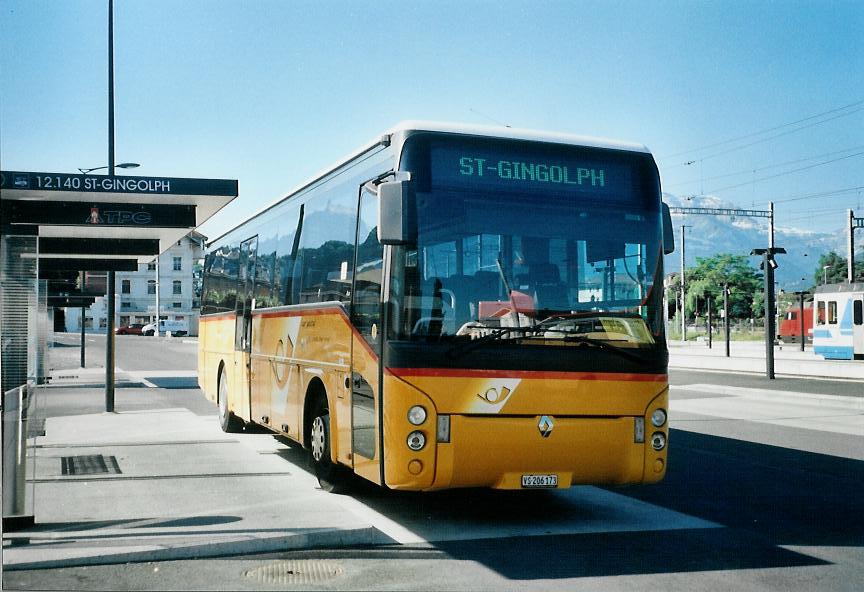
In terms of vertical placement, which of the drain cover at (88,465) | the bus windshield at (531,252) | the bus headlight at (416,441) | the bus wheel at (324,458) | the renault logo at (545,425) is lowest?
the drain cover at (88,465)

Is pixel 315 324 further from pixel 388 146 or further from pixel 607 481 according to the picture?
pixel 607 481

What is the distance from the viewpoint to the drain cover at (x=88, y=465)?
10.6m

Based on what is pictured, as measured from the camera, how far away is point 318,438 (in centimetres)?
951

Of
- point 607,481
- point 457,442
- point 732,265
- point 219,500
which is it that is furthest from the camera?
point 732,265

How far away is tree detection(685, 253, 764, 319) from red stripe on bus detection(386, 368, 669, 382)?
324 ft

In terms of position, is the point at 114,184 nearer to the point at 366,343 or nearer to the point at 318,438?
the point at 318,438

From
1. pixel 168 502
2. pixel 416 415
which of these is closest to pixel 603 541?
pixel 416 415

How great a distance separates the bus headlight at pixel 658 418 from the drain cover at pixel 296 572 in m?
2.95

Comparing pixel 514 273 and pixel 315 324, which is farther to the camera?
pixel 315 324

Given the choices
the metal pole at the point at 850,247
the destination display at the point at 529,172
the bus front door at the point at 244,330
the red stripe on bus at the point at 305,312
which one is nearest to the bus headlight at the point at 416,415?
the red stripe on bus at the point at 305,312

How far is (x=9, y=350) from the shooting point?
25.1ft

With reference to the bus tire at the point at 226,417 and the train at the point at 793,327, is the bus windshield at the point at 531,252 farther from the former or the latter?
the train at the point at 793,327

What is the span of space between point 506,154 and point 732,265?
110087mm

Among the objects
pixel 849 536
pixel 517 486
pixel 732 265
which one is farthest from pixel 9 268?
pixel 732 265
